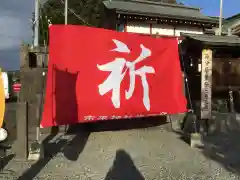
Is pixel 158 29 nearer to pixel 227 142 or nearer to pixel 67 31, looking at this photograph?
pixel 227 142

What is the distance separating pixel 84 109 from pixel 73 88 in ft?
1.84

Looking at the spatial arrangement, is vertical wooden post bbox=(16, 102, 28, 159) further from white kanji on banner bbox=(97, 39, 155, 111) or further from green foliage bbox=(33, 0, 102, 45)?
green foliage bbox=(33, 0, 102, 45)

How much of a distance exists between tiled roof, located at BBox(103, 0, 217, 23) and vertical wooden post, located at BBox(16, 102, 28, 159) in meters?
13.3

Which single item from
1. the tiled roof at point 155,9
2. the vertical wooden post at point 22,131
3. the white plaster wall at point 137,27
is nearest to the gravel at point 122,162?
the vertical wooden post at point 22,131

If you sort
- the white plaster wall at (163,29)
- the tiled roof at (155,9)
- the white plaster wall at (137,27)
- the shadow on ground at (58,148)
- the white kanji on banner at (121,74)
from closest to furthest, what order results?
the shadow on ground at (58,148)
the white kanji on banner at (121,74)
the tiled roof at (155,9)
the white plaster wall at (137,27)
the white plaster wall at (163,29)

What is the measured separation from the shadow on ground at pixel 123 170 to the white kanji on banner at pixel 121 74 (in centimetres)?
128

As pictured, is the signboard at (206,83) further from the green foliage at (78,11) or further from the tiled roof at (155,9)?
the green foliage at (78,11)

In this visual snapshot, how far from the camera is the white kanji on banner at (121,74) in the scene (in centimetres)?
752

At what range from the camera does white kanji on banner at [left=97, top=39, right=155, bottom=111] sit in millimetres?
7523

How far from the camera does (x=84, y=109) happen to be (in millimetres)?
7129

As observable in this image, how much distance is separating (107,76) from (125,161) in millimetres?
2029

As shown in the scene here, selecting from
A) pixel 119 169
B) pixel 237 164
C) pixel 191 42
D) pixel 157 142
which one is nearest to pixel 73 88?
pixel 119 169

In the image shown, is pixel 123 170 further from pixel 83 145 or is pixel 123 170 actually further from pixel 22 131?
pixel 22 131

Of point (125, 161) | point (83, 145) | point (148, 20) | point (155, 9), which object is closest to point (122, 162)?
point (125, 161)
